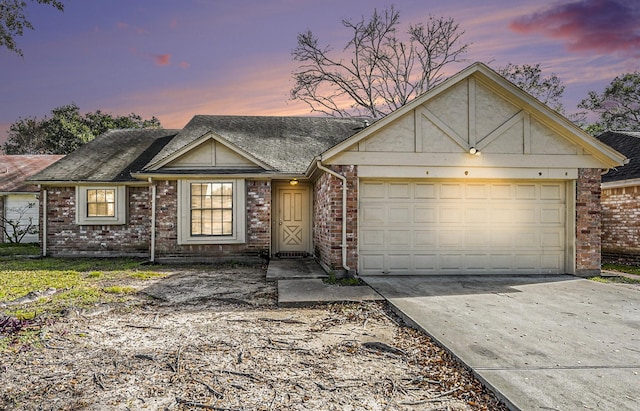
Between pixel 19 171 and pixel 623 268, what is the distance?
2773cm

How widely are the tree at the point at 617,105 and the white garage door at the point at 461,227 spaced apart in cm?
2424

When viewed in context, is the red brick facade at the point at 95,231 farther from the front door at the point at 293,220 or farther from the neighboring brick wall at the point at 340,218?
the neighboring brick wall at the point at 340,218

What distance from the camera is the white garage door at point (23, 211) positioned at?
17.4 meters

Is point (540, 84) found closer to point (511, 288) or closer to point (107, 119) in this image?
point (511, 288)

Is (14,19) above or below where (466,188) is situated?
above

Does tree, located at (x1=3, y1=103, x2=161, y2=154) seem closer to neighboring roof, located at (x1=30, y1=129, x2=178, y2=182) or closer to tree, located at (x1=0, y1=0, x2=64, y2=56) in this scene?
neighboring roof, located at (x1=30, y1=129, x2=178, y2=182)

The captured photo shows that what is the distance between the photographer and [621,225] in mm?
10836

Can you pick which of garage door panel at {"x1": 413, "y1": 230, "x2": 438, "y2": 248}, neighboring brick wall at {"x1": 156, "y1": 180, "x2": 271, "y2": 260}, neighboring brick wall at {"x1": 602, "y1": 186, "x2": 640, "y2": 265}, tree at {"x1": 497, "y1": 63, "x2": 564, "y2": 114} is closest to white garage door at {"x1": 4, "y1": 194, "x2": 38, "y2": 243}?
neighboring brick wall at {"x1": 156, "y1": 180, "x2": 271, "y2": 260}

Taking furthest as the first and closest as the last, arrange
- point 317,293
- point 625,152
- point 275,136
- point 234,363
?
point 275,136, point 625,152, point 317,293, point 234,363

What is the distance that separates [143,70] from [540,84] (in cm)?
2600

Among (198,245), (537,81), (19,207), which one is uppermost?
(537,81)

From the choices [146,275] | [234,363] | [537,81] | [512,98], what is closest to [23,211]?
[146,275]

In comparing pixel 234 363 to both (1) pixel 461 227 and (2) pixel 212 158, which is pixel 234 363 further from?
(2) pixel 212 158

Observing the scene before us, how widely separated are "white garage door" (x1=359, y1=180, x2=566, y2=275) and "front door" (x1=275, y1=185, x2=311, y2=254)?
401cm
